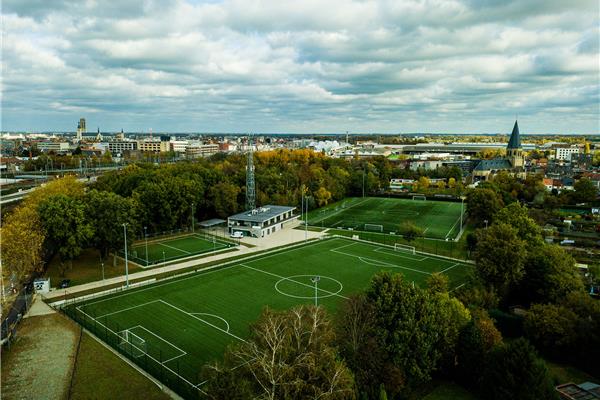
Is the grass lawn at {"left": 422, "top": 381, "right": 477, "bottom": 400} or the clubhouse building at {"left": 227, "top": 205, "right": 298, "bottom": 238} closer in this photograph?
the grass lawn at {"left": 422, "top": 381, "right": 477, "bottom": 400}

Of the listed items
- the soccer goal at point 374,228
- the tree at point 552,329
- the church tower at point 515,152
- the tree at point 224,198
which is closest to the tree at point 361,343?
the tree at point 552,329

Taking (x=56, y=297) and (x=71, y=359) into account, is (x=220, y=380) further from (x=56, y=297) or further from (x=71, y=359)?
(x=56, y=297)

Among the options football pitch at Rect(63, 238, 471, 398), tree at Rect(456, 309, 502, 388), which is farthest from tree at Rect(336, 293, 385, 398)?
football pitch at Rect(63, 238, 471, 398)

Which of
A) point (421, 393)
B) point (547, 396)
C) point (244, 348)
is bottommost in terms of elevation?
point (421, 393)

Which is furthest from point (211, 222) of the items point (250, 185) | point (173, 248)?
point (173, 248)

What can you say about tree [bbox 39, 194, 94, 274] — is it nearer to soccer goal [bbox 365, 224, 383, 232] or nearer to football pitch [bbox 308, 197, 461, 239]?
football pitch [bbox 308, 197, 461, 239]

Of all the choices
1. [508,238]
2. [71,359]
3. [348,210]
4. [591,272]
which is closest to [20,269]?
[71,359]
